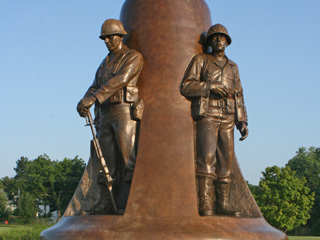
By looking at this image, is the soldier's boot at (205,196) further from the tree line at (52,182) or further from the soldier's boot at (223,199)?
the tree line at (52,182)

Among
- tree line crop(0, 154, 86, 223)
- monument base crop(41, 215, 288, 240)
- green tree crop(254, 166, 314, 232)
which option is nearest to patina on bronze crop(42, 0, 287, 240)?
monument base crop(41, 215, 288, 240)

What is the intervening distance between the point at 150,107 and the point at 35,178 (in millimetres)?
67799

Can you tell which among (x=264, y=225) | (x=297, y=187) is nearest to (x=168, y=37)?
(x=264, y=225)

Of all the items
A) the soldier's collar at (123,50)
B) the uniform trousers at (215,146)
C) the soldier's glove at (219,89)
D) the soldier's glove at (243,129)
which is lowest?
the uniform trousers at (215,146)

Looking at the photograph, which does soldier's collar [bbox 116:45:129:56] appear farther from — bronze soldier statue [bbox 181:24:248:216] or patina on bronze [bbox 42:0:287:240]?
bronze soldier statue [bbox 181:24:248:216]

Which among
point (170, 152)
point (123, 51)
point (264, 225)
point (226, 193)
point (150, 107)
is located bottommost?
point (264, 225)

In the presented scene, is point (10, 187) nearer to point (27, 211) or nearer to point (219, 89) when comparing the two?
point (27, 211)

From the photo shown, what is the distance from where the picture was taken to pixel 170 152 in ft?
20.0

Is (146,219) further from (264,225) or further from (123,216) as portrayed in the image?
(264,225)

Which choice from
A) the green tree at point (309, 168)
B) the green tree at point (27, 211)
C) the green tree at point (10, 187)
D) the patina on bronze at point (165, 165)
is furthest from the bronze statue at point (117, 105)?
the green tree at point (10, 187)

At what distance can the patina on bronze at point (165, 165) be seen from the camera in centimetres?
562

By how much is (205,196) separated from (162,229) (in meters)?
0.91

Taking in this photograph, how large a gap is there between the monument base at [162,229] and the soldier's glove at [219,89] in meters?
1.72

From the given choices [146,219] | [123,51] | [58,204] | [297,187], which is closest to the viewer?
[146,219]
